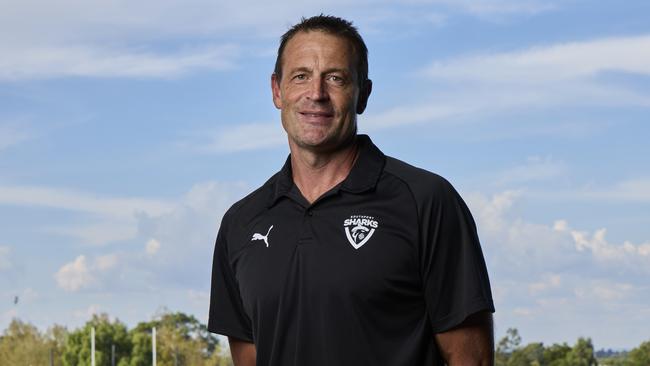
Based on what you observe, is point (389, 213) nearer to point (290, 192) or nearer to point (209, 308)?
point (290, 192)

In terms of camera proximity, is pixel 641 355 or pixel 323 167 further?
pixel 641 355

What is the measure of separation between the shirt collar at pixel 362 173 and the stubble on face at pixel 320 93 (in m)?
0.09

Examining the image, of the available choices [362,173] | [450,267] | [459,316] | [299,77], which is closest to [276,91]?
[299,77]

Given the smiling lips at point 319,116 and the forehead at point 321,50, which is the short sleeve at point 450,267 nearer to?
the smiling lips at point 319,116

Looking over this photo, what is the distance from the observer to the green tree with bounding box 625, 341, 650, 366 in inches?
2849

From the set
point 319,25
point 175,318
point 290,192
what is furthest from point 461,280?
point 175,318

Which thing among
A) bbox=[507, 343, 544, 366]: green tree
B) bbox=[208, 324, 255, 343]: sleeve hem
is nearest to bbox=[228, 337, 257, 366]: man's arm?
bbox=[208, 324, 255, 343]: sleeve hem

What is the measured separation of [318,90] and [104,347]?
5899 centimetres

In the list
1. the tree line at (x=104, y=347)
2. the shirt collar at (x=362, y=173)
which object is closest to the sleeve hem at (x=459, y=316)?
the shirt collar at (x=362, y=173)

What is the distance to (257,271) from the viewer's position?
4.60 m

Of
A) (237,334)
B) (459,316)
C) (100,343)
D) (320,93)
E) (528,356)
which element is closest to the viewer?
(459,316)

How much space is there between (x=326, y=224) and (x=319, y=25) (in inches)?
29.7

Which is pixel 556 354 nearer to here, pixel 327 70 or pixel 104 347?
pixel 104 347

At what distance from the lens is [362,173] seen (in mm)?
4512
